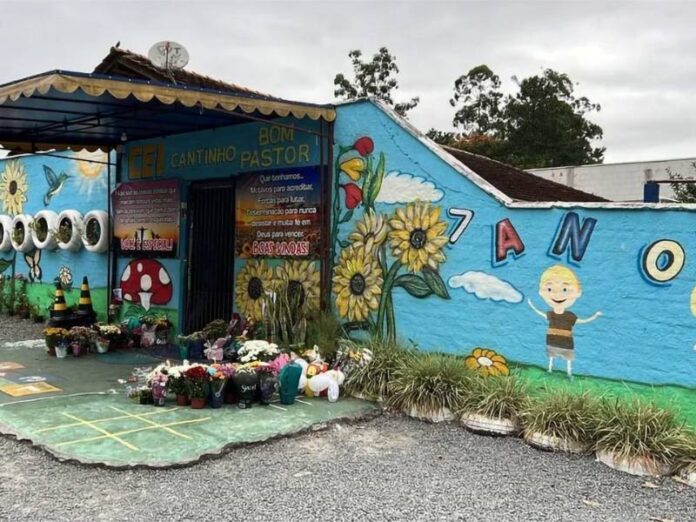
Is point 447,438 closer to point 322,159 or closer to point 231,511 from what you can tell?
point 231,511

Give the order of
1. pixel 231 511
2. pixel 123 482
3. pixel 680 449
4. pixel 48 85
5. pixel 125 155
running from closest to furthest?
1. pixel 231 511
2. pixel 123 482
3. pixel 680 449
4. pixel 48 85
5. pixel 125 155

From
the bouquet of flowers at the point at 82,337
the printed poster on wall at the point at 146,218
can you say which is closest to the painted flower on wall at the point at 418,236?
the printed poster on wall at the point at 146,218

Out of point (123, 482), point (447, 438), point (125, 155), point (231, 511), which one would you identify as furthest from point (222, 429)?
point (125, 155)

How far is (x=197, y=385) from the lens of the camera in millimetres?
6391

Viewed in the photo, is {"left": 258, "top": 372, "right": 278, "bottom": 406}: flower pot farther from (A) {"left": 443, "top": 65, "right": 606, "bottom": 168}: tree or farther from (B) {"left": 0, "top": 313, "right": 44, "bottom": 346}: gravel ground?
(A) {"left": 443, "top": 65, "right": 606, "bottom": 168}: tree

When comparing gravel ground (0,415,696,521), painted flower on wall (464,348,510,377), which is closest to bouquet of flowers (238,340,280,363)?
gravel ground (0,415,696,521)

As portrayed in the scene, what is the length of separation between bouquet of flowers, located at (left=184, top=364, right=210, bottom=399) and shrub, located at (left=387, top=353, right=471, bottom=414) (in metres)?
1.85

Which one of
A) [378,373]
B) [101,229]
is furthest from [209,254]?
[378,373]

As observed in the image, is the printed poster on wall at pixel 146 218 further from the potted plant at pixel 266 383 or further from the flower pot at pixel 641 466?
the flower pot at pixel 641 466

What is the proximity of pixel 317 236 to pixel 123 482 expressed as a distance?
4402mm

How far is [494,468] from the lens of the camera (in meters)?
5.14

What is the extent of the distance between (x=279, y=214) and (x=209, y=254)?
1838mm

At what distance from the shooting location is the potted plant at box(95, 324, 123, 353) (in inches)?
375

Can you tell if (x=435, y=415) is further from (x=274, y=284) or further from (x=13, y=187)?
(x=13, y=187)
